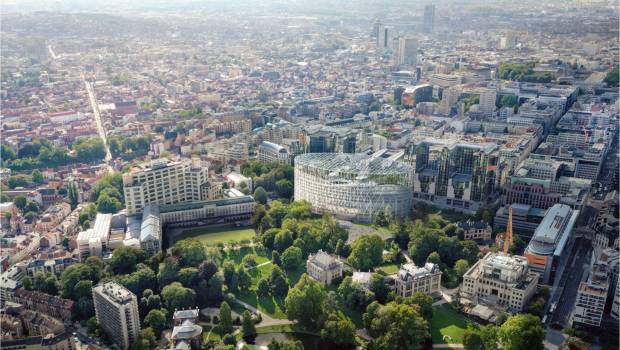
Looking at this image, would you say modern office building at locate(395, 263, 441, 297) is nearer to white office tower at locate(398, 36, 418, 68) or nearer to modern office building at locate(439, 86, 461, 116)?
modern office building at locate(439, 86, 461, 116)

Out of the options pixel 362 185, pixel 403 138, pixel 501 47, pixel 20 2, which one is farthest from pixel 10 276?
pixel 20 2

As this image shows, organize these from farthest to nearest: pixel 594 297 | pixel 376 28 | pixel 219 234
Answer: pixel 376 28
pixel 219 234
pixel 594 297

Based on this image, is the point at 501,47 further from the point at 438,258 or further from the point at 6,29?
the point at 6,29

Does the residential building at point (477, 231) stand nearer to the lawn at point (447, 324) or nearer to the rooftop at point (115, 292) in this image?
the lawn at point (447, 324)

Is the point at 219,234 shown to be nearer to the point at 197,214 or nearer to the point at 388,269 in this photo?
the point at 197,214

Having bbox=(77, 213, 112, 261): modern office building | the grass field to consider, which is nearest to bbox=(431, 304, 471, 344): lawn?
the grass field

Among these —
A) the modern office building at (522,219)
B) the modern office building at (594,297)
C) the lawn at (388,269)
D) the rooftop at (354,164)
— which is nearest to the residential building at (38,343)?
the lawn at (388,269)

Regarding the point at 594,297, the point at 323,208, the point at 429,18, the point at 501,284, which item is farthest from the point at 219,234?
the point at 429,18
